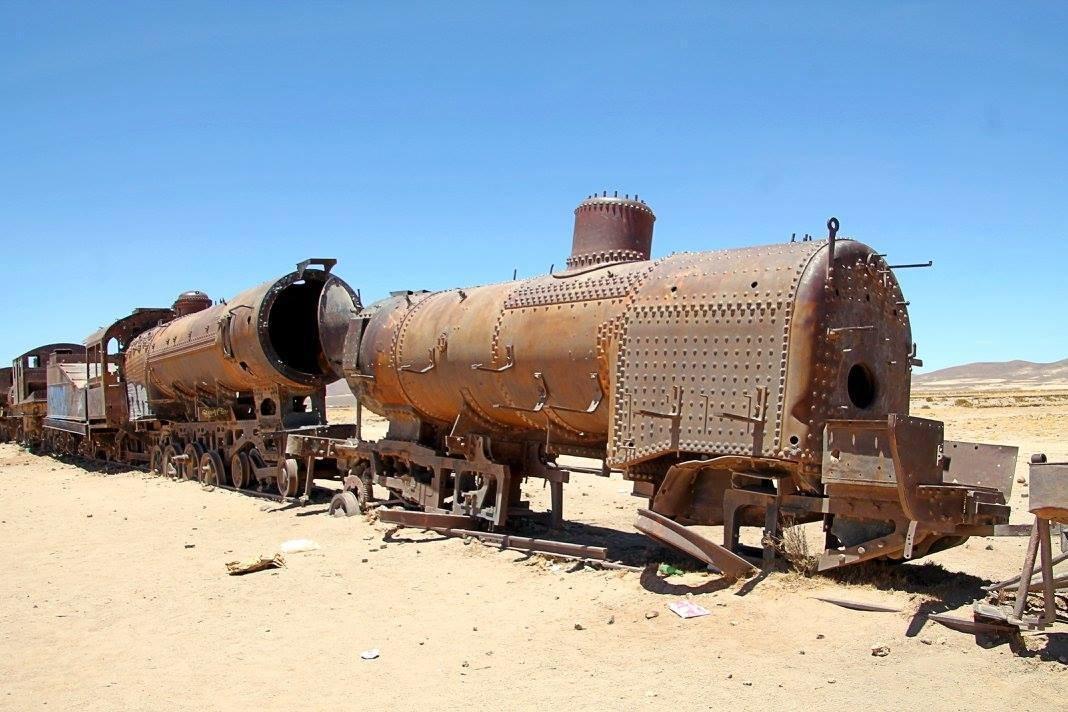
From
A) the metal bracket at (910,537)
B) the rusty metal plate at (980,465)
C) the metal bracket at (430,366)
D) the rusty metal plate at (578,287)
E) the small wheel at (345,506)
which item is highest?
the rusty metal plate at (578,287)

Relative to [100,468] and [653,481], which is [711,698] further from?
[100,468]

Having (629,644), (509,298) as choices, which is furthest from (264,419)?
(629,644)

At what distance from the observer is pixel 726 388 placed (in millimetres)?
6637

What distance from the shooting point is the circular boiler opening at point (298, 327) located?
1480 centimetres

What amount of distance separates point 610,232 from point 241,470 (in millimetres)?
9159

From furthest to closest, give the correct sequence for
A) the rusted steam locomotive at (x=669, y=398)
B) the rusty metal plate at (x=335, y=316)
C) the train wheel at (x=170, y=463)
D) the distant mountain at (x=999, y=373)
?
the distant mountain at (x=999, y=373), the train wheel at (x=170, y=463), the rusty metal plate at (x=335, y=316), the rusted steam locomotive at (x=669, y=398)

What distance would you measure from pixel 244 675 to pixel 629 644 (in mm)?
2591

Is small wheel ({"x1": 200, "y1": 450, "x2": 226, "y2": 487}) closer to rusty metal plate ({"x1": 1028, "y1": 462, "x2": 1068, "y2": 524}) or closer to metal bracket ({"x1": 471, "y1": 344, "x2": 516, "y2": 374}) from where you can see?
metal bracket ({"x1": 471, "y1": 344, "x2": 516, "y2": 374})

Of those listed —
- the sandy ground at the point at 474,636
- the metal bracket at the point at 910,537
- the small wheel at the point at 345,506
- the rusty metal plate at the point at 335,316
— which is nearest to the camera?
the sandy ground at the point at 474,636

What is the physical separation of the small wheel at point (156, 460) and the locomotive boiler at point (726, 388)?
11389 mm

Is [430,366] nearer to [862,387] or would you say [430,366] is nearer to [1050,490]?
[862,387]

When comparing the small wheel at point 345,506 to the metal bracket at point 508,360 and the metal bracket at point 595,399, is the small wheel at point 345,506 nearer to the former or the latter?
the metal bracket at point 508,360

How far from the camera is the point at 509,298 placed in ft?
29.5

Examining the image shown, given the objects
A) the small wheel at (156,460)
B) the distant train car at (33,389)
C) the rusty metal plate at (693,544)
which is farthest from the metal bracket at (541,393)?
the distant train car at (33,389)
